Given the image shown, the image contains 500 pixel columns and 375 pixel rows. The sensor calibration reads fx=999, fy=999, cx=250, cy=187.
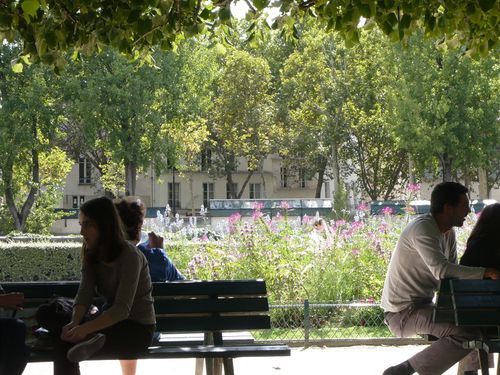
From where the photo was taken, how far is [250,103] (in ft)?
182

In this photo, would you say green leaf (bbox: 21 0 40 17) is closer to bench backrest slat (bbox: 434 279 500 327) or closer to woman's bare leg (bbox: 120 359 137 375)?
woman's bare leg (bbox: 120 359 137 375)

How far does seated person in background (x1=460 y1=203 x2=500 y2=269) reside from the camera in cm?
716

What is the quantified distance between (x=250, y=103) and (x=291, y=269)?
4242 cm

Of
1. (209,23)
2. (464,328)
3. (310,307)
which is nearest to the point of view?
(464,328)

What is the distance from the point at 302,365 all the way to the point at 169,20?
3.81 meters

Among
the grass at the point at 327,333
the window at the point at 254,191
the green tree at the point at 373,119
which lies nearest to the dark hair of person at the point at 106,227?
the grass at the point at 327,333

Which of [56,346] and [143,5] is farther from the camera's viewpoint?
[143,5]

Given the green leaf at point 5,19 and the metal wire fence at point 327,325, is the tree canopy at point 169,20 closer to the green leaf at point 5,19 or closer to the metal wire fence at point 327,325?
the green leaf at point 5,19

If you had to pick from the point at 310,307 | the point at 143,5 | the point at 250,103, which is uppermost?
the point at 250,103

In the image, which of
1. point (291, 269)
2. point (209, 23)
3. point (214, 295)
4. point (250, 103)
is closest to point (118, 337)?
point (214, 295)

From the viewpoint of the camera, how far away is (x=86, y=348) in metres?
6.09

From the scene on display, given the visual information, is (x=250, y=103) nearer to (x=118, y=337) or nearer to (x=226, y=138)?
(x=226, y=138)

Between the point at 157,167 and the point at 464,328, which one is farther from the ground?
the point at 157,167

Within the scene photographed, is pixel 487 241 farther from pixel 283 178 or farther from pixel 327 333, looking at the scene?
pixel 283 178
